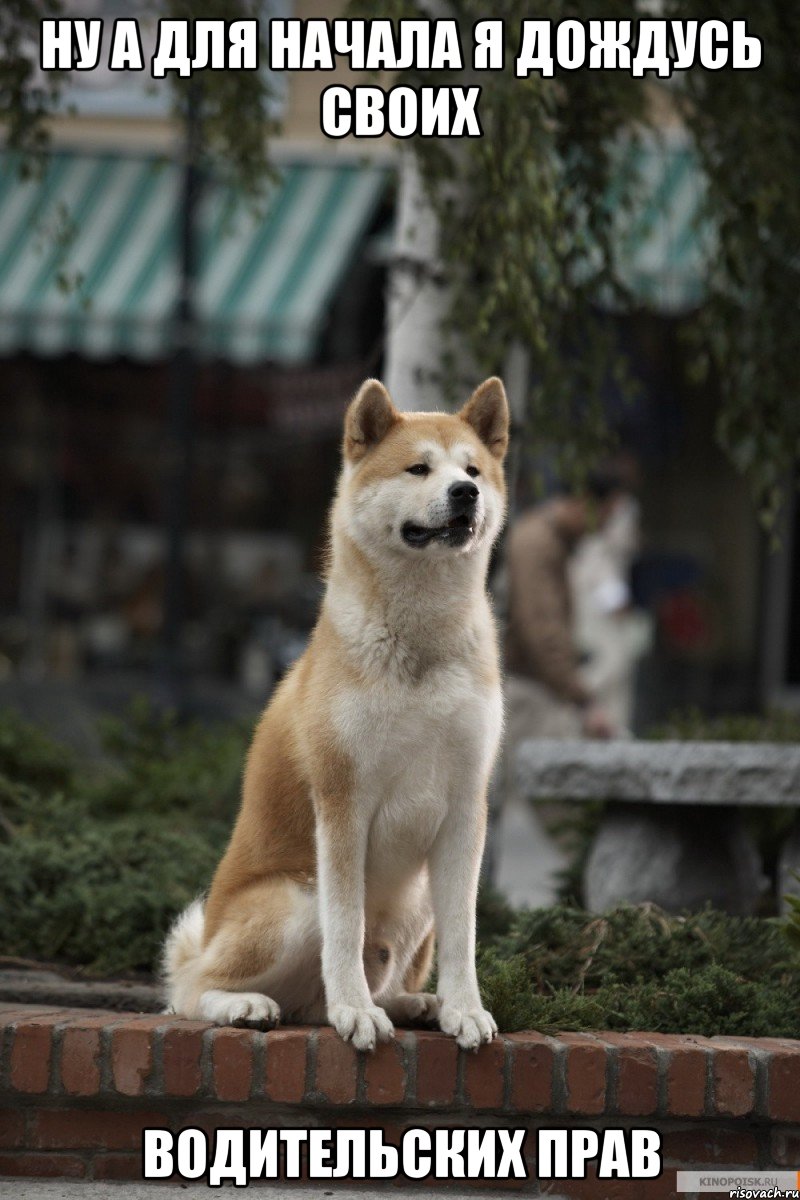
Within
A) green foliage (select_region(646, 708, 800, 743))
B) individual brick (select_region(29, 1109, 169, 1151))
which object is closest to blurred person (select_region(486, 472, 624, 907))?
green foliage (select_region(646, 708, 800, 743))

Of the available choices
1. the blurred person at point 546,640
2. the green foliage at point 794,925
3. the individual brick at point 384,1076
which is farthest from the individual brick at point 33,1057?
the blurred person at point 546,640

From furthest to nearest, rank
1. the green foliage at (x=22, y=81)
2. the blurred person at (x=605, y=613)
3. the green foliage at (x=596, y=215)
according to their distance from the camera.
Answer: the blurred person at (x=605, y=613) < the green foliage at (x=22, y=81) < the green foliage at (x=596, y=215)

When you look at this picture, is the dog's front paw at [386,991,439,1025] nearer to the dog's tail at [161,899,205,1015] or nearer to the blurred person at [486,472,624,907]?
the dog's tail at [161,899,205,1015]

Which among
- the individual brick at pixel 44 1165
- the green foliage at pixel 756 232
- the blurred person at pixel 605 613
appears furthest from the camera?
the blurred person at pixel 605 613

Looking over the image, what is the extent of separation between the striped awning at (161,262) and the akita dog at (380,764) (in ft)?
26.0

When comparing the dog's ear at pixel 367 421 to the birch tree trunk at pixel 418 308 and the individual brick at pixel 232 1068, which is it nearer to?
the individual brick at pixel 232 1068

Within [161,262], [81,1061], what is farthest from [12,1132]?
[161,262]

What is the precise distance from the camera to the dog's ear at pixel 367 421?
134 inches

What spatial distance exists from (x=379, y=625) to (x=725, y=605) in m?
10.5

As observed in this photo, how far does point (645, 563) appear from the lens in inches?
525

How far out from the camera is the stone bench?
5086 mm

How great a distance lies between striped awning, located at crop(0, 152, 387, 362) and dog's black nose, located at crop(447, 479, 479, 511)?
814 cm

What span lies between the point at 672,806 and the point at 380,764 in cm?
252

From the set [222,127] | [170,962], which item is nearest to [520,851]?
[222,127]
